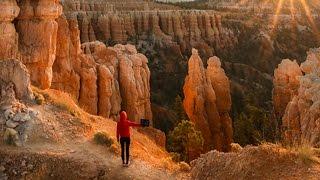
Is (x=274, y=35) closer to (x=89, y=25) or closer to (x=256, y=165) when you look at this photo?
(x=89, y=25)

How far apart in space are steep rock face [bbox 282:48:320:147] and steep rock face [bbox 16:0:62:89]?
1089 cm

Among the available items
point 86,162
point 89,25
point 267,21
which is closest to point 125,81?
point 86,162

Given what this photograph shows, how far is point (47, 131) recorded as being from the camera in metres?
15.9

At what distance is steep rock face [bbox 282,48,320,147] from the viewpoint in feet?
77.6

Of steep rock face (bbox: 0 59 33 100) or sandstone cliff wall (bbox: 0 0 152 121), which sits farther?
sandstone cliff wall (bbox: 0 0 152 121)

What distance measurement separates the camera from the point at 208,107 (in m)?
40.4

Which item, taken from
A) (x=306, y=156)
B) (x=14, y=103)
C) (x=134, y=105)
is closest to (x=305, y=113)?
(x=134, y=105)

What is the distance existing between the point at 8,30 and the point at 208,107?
2233 cm

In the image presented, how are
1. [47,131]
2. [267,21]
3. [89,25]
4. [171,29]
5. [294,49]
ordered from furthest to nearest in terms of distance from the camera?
[267,21] < [294,49] < [171,29] < [89,25] < [47,131]

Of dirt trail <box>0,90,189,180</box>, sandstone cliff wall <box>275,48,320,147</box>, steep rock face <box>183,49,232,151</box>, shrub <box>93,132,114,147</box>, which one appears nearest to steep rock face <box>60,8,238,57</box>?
steep rock face <box>183,49,232,151</box>

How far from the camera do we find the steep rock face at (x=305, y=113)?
77.6ft

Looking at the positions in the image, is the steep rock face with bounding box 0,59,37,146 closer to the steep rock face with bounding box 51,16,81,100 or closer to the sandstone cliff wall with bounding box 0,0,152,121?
the sandstone cliff wall with bounding box 0,0,152,121

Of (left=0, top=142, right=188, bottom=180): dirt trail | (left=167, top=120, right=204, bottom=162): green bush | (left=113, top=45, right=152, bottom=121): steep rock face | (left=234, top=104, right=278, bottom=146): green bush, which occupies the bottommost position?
(left=234, top=104, right=278, bottom=146): green bush

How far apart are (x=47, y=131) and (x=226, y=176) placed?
5.60 m
